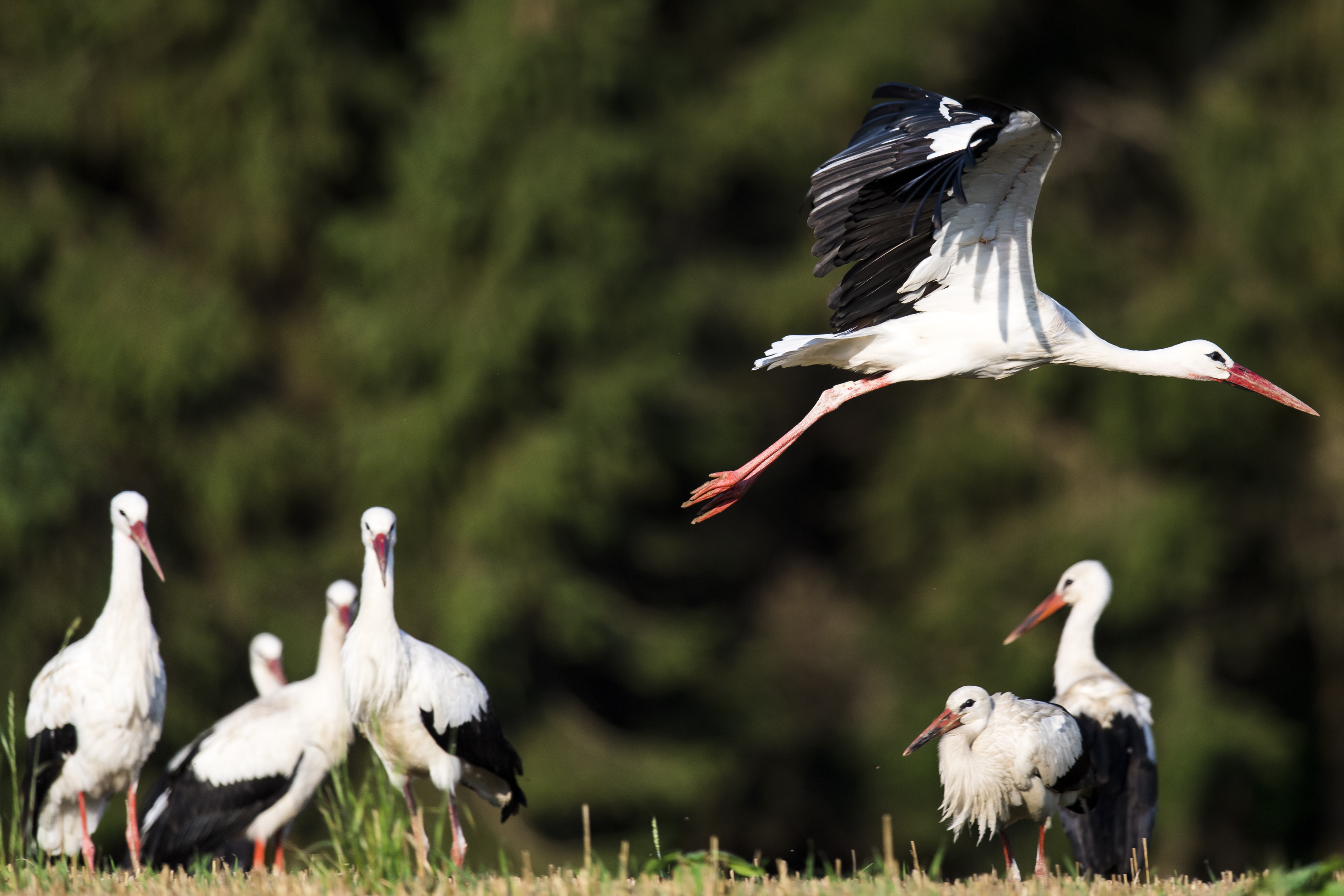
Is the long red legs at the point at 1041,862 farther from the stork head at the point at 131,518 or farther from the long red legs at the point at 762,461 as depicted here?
the stork head at the point at 131,518

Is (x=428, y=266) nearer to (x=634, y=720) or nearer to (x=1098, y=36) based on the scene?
(x=634, y=720)

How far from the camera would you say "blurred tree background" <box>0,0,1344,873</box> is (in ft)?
51.6

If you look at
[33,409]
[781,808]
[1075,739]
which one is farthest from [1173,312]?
[33,409]

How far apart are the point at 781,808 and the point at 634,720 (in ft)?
6.57

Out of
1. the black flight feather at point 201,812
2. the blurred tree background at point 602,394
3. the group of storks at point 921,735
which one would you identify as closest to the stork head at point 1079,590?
the group of storks at point 921,735

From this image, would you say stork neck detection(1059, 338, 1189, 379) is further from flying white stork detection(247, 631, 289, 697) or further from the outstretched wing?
flying white stork detection(247, 631, 289, 697)

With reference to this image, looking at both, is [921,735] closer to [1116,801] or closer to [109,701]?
[1116,801]

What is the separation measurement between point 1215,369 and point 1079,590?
1.65 m

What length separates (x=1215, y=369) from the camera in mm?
7570

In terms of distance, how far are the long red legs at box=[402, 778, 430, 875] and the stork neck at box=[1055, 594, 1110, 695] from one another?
3.33 m

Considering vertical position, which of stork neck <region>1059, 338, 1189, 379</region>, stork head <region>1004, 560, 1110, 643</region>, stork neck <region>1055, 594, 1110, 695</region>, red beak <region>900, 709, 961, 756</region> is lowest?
red beak <region>900, 709, 961, 756</region>

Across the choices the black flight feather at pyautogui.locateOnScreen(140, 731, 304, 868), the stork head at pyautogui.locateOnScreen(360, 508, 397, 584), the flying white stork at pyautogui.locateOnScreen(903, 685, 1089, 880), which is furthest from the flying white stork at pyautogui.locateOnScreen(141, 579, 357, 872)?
the flying white stork at pyautogui.locateOnScreen(903, 685, 1089, 880)

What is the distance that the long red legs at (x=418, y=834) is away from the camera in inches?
207

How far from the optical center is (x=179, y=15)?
16625mm
